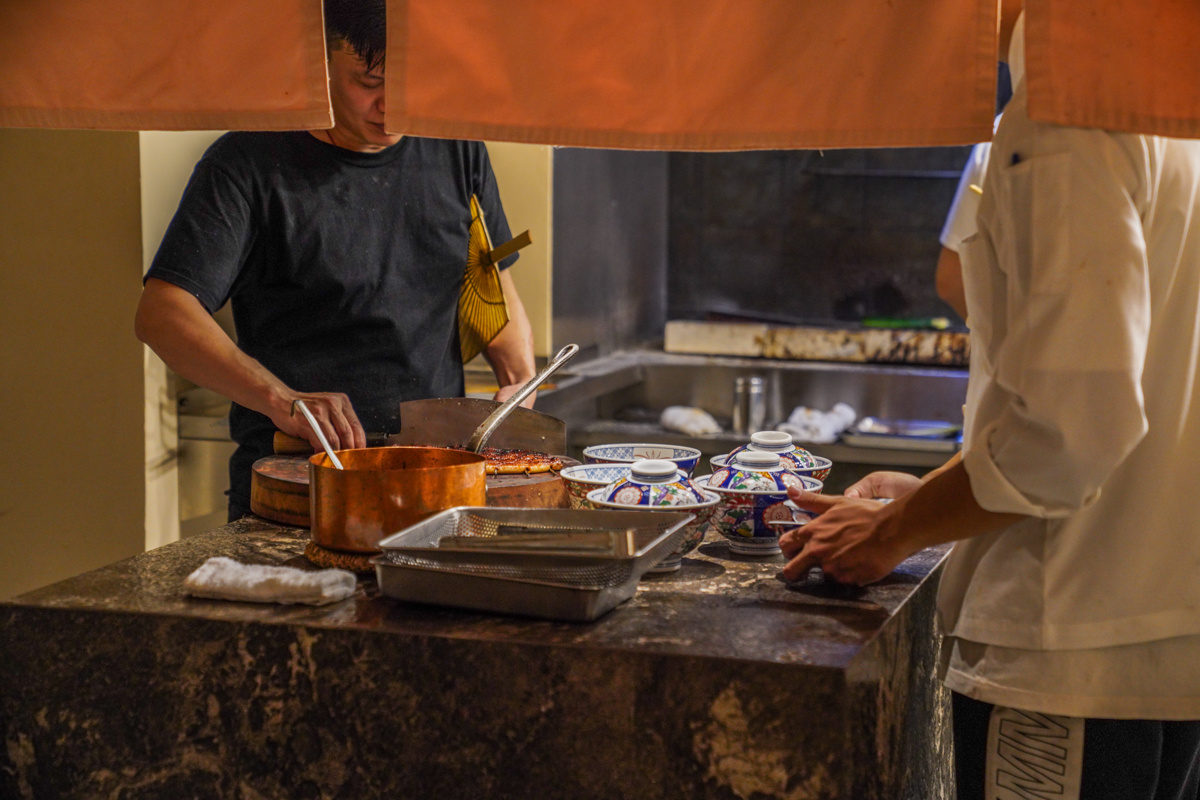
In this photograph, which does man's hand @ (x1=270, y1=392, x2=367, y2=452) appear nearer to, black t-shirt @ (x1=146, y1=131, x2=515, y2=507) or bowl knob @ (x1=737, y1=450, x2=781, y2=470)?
black t-shirt @ (x1=146, y1=131, x2=515, y2=507)

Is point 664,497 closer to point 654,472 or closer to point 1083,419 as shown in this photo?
point 654,472

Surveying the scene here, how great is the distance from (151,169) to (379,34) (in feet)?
4.12

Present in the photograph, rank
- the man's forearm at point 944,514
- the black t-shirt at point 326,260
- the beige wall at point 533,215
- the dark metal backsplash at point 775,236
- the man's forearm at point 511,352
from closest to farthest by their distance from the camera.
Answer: the man's forearm at point 944,514 → the black t-shirt at point 326,260 → the man's forearm at point 511,352 → the beige wall at point 533,215 → the dark metal backsplash at point 775,236

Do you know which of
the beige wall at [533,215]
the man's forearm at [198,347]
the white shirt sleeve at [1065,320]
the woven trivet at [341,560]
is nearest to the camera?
the white shirt sleeve at [1065,320]

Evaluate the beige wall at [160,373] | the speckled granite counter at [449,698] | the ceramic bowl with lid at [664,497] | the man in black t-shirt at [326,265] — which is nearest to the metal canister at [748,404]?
the man in black t-shirt at [326,265]

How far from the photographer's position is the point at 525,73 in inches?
64.3

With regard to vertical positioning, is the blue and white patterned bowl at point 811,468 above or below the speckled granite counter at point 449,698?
above

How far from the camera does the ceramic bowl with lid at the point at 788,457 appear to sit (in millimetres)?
1857

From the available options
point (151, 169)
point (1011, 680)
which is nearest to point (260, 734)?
point (1011, 680)

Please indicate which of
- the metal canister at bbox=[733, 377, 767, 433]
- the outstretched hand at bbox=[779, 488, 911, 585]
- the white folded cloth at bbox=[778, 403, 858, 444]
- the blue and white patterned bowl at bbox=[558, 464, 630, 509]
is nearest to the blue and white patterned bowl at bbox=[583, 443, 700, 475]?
the blue and white patterned bowl at bbox=[558, 464, 630, 509]

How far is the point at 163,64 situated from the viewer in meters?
1.68

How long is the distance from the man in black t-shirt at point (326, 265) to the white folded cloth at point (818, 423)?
59.6 inches

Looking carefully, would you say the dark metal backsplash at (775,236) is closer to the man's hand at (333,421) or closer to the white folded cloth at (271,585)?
the man's hand at (333,421)

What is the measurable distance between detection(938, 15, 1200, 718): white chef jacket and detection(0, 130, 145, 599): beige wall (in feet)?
8.13
